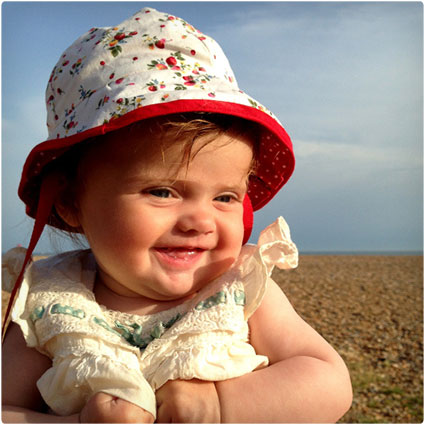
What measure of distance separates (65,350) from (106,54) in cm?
115

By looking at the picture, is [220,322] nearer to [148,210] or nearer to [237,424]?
[237,424]

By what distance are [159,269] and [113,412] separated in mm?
544

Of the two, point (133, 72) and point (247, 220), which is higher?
point (133, 72)

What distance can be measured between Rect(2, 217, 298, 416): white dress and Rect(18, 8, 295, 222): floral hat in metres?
0.43

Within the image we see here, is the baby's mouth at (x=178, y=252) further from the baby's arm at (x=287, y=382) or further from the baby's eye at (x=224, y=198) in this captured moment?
the baby's arm at (x=287, y=382)

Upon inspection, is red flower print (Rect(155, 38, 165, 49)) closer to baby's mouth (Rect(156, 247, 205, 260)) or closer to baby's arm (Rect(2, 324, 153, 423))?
baby's mouth (Rect(156, 247, 205, 260))

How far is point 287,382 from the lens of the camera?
1720 millimetres

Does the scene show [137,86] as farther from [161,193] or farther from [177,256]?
[177,256]

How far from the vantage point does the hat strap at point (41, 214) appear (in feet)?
6.79

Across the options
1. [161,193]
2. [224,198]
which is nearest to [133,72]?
[161,193]

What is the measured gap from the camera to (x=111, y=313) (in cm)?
207

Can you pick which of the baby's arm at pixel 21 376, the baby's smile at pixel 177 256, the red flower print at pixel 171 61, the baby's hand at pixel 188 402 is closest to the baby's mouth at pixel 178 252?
the baby's smile at pixel 177 256

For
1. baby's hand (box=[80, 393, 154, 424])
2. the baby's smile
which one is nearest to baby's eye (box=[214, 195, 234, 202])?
the baby's smile

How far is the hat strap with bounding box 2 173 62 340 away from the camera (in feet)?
6.79
